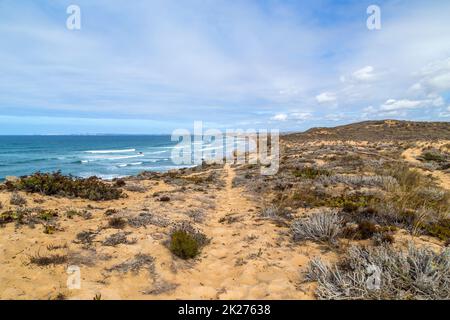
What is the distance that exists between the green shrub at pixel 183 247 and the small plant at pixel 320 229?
2644 millimetres

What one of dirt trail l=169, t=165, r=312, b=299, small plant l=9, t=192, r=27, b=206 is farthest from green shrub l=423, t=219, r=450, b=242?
small plant l=9, t=192, r=27, b=206

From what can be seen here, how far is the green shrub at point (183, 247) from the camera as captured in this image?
6.63m

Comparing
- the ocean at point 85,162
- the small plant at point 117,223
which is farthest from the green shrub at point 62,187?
the ocean at point 85,162

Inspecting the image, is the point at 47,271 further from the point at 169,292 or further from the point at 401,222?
the point at 401,222

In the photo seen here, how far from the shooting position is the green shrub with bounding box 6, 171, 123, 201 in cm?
1116

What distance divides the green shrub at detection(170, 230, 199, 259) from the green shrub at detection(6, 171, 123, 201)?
650 centimetres

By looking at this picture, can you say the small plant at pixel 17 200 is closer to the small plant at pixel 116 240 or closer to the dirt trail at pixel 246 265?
the small plant at pixel 116 240

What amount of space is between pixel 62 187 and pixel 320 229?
10288mm

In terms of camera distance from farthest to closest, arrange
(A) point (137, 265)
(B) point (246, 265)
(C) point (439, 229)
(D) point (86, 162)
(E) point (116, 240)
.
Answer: (D) point (86, 162) → (E) point (116, 240) → (C) point (439, 229) → (B) point (246, 265) → (A) point (137, 265)

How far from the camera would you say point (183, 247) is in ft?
22.0

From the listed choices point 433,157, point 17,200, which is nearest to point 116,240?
point 17,200

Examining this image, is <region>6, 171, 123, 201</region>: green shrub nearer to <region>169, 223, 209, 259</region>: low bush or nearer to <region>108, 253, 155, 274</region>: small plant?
<region>169, 223, 209, 259</region>: low bush

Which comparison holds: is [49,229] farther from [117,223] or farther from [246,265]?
[246,265]

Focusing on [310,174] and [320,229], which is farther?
[310,174]
